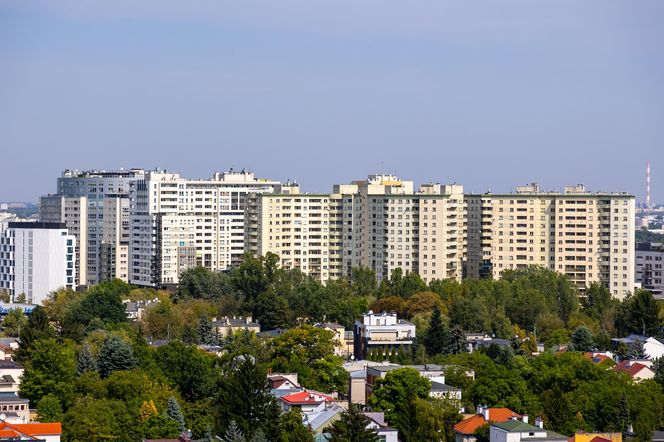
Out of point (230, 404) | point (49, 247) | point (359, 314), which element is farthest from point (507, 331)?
point (49, 247)

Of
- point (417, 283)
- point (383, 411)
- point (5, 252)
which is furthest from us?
point (5, 252)

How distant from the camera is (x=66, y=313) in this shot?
5000 cm

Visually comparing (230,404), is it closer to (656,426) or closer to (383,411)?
(383,411)

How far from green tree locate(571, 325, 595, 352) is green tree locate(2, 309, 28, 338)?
1601cm

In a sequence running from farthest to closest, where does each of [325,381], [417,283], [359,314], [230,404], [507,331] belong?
1. [417,283]
2. [359,314]
3. [507,331]
4. [325,381]
5. [230,404]

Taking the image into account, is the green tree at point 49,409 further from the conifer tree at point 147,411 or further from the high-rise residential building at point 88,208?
the high-rise residential building at point 88,208

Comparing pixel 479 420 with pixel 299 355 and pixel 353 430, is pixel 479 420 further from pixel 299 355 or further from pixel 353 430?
pixel 299 355

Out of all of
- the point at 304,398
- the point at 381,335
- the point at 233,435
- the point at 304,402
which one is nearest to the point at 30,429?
the point at 233,435

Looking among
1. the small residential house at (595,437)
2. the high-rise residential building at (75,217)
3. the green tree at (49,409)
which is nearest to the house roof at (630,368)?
the small residential house at (595,437)

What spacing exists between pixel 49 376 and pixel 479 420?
8.91 meters

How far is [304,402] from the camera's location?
105 ft

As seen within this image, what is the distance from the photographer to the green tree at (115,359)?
35.2 meters

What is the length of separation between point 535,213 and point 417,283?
27.4 ft

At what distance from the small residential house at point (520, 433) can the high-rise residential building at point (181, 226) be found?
36.3 meters
